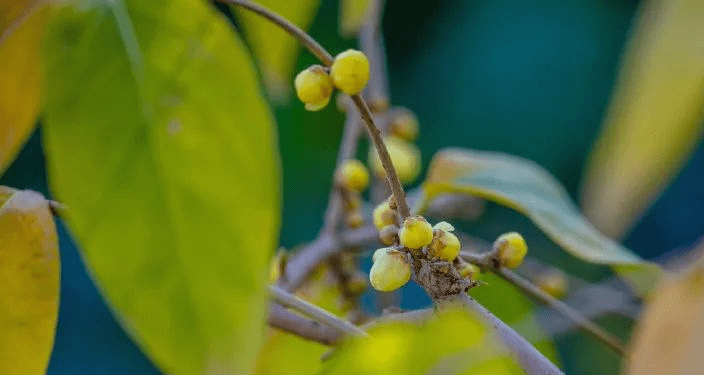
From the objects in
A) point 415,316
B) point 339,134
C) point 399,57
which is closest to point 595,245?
point 415,316

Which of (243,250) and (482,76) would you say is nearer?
(243,250)

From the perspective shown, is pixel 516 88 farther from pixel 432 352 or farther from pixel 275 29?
pixel 432 352

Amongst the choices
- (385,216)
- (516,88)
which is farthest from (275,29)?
(516,88)

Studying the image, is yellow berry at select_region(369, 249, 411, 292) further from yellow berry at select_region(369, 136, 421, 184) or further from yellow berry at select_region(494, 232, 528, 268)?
yellow berry at select_region(369, 136, 421, 184)

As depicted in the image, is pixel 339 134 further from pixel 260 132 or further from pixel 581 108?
pixel 260 132

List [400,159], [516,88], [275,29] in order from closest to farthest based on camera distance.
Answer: [275,29], [400,159], [516,88]

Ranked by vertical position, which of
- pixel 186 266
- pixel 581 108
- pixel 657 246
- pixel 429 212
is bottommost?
pixel 657 246
